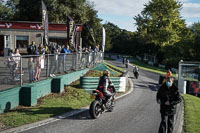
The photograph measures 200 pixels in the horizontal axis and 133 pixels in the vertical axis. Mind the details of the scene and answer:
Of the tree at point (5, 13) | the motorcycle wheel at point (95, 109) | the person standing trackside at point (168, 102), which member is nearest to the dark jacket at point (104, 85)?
the motorcycle wheel at point (95, 109)

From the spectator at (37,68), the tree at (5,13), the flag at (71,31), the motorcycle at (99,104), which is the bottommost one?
the motorcycle at (99,104)

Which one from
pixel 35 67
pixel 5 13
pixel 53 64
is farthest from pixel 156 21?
pixel 5 13

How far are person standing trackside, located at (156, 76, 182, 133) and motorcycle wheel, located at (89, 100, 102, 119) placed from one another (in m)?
2.43

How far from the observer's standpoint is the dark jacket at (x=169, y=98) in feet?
21.9

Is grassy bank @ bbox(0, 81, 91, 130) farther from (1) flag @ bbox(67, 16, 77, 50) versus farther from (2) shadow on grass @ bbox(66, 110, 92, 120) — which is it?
(1) flag @ bbox(67, 16, 77, 50)

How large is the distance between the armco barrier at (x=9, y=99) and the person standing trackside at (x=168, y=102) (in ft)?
17.3

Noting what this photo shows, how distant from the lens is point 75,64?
49.6 ft

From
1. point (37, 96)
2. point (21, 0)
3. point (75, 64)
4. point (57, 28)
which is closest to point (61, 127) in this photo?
point (37, 96)

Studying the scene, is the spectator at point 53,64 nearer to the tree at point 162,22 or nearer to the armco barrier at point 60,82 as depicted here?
the armco barrier at point 60,82

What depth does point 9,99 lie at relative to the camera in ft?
27.9

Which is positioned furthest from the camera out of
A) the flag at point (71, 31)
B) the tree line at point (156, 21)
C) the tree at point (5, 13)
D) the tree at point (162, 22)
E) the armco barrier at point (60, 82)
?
the tree at point (5, 13)

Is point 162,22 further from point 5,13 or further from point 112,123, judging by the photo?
point 5,13

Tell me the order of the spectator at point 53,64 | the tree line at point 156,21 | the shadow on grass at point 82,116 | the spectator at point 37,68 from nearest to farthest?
the shadow on grass at point 82,116, the spectator at point 37,68, the spectator at point 53,64, the tree line at point 156,21

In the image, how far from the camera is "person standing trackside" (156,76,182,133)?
666 cm
